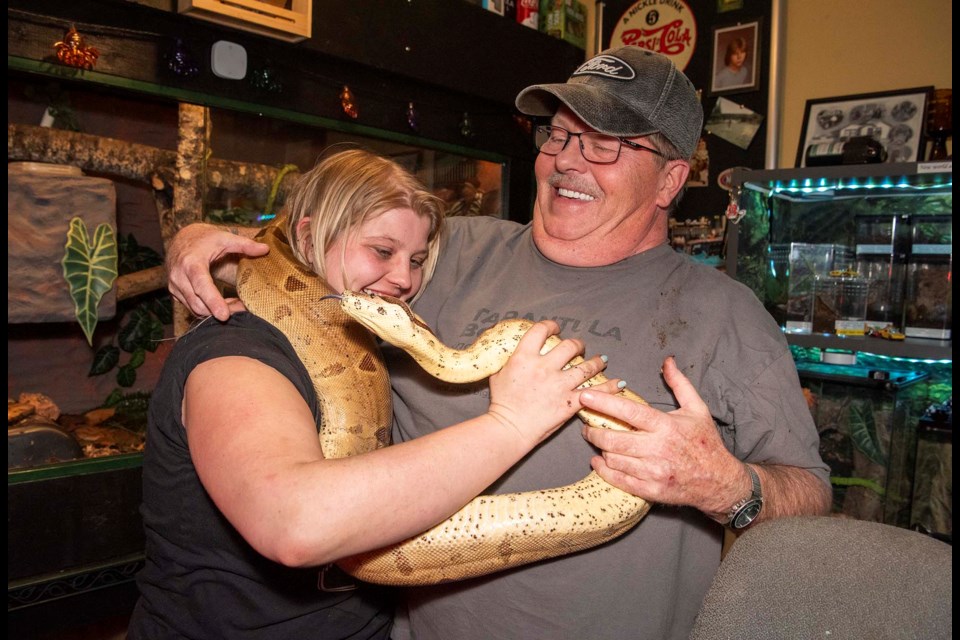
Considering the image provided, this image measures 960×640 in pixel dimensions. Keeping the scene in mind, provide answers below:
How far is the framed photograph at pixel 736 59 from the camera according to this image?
480 cm

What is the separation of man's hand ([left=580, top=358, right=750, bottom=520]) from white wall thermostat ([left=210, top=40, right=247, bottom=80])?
282 cm

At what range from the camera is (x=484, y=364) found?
154 cm

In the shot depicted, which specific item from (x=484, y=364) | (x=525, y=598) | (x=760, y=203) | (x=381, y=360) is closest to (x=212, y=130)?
(x=381, y=360)

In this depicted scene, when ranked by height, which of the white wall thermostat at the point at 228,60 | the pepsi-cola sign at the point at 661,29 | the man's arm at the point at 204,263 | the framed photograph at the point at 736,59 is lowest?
the man's arm at the point at 204,263

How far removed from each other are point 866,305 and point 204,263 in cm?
355

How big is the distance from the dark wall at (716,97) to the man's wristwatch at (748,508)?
3.84 metres

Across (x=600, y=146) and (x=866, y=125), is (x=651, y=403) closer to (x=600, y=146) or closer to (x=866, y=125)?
(x=600, y=146)

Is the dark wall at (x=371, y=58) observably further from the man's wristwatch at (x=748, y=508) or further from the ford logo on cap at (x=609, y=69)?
the man's wristwatch at (x=748, y=508)

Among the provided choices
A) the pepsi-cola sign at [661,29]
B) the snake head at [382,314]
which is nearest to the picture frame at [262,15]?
the snake head at [382,314]

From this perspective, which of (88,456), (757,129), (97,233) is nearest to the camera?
(88,456)

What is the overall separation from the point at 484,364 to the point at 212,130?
2.69m

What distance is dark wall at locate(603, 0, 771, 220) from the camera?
476 centimetres

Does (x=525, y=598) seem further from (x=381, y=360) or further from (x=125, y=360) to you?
(x=125, y=360)

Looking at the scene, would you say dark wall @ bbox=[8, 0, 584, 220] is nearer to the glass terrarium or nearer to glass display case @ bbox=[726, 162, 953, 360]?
glass display case @ bbox=[726, 162, 953, 360]
